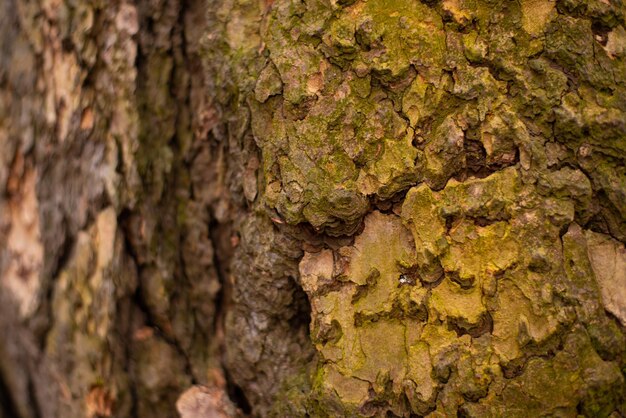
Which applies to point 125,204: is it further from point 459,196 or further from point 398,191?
point 459,196

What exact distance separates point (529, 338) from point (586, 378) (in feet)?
0.42

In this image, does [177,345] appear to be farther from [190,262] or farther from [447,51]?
[447,51]

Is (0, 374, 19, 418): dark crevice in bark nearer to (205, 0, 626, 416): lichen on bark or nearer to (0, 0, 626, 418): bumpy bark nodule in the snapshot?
(0, 0, 626, 418): bumpy bark nodule

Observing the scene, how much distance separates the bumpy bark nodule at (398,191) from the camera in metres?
1.05

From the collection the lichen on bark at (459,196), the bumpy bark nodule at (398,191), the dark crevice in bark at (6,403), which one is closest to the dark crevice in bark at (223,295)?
the bumpy bark nodule at (398,191)

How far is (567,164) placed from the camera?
107 cm

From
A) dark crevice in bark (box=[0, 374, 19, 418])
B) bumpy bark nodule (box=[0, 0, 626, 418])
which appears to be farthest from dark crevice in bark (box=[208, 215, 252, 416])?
dark crevice in bark (box=[0, 374, 19, 418])

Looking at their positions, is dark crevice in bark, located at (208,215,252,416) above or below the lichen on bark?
below

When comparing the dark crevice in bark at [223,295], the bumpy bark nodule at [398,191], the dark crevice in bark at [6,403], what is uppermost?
the bumpy bark nodule at [398,191]

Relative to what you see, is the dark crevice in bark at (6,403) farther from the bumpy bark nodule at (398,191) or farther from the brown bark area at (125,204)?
the bumpy bark nodule at (398,191)

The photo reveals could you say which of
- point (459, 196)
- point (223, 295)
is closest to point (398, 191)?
point (459, 196)

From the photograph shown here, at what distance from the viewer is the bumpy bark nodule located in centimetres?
105

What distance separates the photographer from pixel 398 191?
3.66 feet

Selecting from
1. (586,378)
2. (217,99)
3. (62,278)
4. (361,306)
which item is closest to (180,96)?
(217,99)
